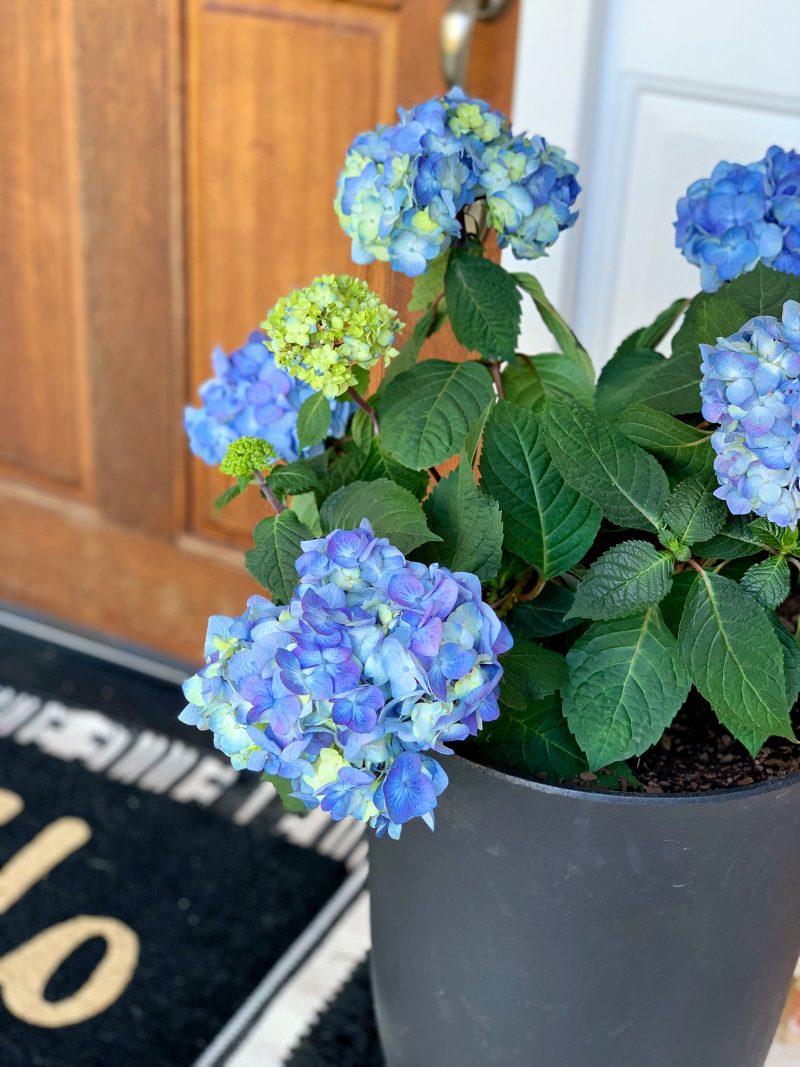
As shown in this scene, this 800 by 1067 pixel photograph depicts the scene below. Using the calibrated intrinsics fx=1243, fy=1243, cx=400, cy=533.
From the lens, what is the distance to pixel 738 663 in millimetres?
542

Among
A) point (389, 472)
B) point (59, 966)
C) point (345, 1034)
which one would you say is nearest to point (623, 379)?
point (389, 472)

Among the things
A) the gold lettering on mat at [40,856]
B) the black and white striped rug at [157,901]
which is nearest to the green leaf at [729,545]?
the black and white striped rug at [157,901]

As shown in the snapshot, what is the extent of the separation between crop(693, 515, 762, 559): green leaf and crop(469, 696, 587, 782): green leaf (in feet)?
0.34

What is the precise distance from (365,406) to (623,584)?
0.54ft

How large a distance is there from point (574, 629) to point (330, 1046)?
1.55 feet

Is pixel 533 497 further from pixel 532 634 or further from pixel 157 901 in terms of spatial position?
pixel 157 901

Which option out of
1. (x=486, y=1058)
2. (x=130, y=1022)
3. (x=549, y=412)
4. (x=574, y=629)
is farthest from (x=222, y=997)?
(x=549, y=412)

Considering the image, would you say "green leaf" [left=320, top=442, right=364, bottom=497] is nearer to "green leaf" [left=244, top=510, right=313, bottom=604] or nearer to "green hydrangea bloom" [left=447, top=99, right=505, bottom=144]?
"green leaf" [left=244, top=510, right=313, bottom=604]

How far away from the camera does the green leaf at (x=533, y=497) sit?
0.59 meters

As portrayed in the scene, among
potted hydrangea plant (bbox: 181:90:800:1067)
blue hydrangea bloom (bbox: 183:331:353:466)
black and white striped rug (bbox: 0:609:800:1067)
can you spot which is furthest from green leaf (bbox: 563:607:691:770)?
black and white striped rug (bbox: 0:609:800:1067)

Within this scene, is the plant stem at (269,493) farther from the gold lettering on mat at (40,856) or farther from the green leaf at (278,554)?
the gold lettering on mat at (40,856)

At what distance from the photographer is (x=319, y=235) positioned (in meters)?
1.52

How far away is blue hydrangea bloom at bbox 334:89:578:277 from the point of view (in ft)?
2.01

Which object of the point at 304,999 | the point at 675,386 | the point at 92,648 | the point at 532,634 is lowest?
the point at 92,648
